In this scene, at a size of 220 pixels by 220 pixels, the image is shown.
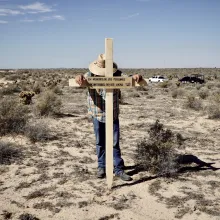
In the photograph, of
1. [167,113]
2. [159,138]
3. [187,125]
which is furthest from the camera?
[167,113]

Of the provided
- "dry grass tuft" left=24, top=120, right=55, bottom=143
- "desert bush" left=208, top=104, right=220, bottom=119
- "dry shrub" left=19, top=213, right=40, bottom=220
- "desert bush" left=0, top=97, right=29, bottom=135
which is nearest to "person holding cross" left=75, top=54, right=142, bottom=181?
"dry shrub" left=19, top=213, right=40, bottom=220

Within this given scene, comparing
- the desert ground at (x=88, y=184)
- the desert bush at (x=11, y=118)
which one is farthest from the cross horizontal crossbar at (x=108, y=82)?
the desert bush at (x=11, y=118)

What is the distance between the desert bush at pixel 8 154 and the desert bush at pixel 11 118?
1.64 m

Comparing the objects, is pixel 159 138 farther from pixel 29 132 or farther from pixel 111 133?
pixel 29 132

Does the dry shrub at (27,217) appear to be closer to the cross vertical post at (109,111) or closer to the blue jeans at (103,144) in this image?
the cross vertical post at (109,111)

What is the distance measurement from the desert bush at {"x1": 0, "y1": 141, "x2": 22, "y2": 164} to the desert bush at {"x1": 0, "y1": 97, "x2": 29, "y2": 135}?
164cm

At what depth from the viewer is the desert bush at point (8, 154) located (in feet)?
22.0

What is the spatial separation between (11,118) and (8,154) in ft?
8.03

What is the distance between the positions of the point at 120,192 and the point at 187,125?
22.5 feet

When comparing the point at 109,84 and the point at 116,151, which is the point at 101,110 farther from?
the point at 116,151

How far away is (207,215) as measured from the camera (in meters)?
4.54

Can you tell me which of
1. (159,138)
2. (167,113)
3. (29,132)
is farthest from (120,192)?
(167,113)

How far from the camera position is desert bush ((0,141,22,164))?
672 centimetres

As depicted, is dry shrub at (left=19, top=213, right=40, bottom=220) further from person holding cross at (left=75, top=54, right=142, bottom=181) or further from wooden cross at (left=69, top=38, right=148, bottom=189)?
person holding cross at (left=75, top=54, right=142, bottom=181)
